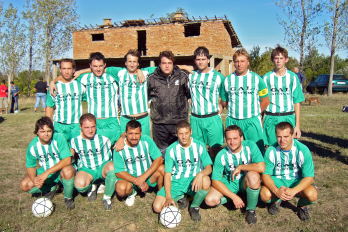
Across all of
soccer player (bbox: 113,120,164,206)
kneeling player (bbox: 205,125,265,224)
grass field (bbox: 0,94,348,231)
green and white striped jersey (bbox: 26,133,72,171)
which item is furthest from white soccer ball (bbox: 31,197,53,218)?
kneeling player (bbox: 205,125,265,224)

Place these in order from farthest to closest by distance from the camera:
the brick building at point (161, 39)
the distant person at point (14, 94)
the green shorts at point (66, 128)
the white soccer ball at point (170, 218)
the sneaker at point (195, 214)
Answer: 1. the brick building at point (161, 39)
2. the distant person at point (14, 94)
3. the green shorts at point (66, 128)
4. the sneaker at point (195, 214)
5. the white soccer ball at point (170, 218)

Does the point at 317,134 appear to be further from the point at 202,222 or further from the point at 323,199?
the point at 202,222

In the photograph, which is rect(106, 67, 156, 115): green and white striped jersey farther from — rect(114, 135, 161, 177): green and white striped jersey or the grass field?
the grass field

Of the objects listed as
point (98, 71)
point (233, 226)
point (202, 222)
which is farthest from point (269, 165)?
point (98, 71)

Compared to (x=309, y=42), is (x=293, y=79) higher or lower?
lower

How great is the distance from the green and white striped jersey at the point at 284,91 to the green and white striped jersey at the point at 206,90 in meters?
0.71

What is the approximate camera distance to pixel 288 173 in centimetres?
294

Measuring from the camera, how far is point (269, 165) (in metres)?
2.91

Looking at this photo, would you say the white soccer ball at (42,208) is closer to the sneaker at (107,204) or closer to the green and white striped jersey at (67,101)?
the sneaker at (107,204)

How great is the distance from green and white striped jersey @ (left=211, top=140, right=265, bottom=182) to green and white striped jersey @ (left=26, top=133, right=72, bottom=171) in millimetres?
1841

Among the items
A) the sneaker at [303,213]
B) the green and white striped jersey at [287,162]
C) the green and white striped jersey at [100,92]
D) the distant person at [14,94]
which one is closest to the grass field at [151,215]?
the sneaker at [303,213]

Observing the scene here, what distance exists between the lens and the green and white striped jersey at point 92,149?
3.40 m

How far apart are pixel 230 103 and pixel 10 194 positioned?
319cm

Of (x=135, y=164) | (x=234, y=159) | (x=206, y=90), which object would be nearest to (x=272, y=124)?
(x=234, y=159)
